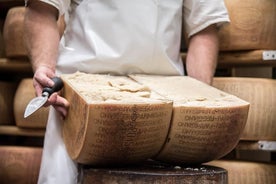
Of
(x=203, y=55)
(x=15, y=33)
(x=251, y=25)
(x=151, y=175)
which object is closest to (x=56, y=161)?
(x=151, y=175)

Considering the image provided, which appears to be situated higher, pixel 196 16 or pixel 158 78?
pixel 196 16

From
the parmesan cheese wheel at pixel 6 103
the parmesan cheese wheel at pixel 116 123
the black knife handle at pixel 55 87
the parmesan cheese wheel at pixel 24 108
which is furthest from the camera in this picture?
the parmesan cheese wheel at pixel 6 103

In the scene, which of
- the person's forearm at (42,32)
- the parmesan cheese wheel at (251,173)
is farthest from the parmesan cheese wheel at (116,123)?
the parmesan cheese wheel at (251,173)

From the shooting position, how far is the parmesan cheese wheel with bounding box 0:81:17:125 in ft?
6.15

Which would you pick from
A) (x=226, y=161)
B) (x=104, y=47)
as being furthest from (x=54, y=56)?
(x=226, y=161)

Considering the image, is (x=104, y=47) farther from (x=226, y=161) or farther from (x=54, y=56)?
(x=226, y=161)

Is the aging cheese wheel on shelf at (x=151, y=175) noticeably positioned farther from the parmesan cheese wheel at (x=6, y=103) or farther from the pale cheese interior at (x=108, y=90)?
the parmesan cheese wheel at (x=6, y=103)

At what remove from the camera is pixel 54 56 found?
3.33 feet

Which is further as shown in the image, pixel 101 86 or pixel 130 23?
pixel 130 23

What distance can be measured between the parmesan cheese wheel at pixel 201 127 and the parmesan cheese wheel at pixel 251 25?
0.63 metres

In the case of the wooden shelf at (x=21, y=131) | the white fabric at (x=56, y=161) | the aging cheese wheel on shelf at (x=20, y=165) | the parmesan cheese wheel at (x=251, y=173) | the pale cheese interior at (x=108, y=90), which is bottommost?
the aging cheese wheel on shelf at (x=20, y=165)

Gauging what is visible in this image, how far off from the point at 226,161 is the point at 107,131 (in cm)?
80

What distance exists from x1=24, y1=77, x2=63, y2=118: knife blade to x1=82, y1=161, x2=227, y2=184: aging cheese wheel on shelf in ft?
0.48

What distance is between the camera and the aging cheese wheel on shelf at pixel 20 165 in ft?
5.50
